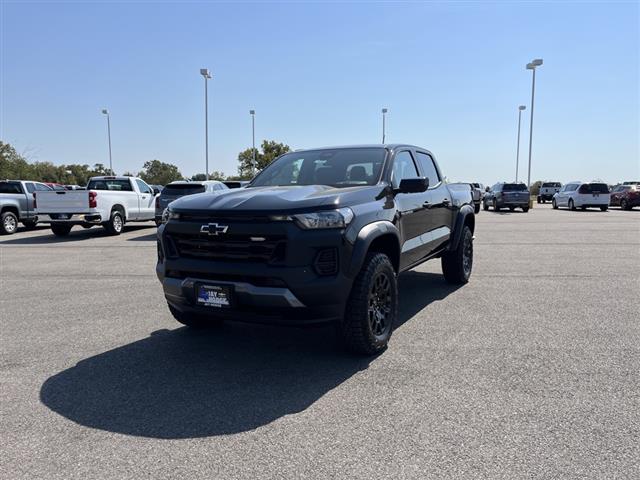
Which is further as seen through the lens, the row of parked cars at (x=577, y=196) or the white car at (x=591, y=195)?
the white car at (x=591, y=195)

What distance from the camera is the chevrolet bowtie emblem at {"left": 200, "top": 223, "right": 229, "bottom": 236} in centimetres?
388

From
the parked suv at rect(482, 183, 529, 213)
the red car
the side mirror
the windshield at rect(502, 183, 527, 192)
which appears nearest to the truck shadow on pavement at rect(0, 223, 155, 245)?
the side mirror

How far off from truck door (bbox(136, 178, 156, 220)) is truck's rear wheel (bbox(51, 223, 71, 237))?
7.50 ft

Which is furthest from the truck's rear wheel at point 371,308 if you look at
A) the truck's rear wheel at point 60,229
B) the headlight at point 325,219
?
the truck's rear wheel at point 60,229

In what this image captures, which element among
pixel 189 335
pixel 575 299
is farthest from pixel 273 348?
pixel 575 299

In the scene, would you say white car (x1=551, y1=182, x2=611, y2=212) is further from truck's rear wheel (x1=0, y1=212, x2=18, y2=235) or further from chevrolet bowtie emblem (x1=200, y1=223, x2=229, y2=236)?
chevrolet bowtie emblem (x1=200, y1=223, x2=229, y2=236)

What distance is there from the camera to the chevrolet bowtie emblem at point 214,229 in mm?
3885

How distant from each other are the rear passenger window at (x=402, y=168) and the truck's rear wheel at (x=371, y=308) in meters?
1.09

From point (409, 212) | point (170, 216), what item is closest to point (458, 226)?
point (409, 212)

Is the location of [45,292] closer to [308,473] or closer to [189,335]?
[189,335]

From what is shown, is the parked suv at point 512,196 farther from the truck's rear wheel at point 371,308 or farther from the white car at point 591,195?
the truck's rear wheel at point 371,308

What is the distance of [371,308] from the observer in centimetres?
430

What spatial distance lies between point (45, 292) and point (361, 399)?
568 centimetres

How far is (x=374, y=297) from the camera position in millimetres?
4363
